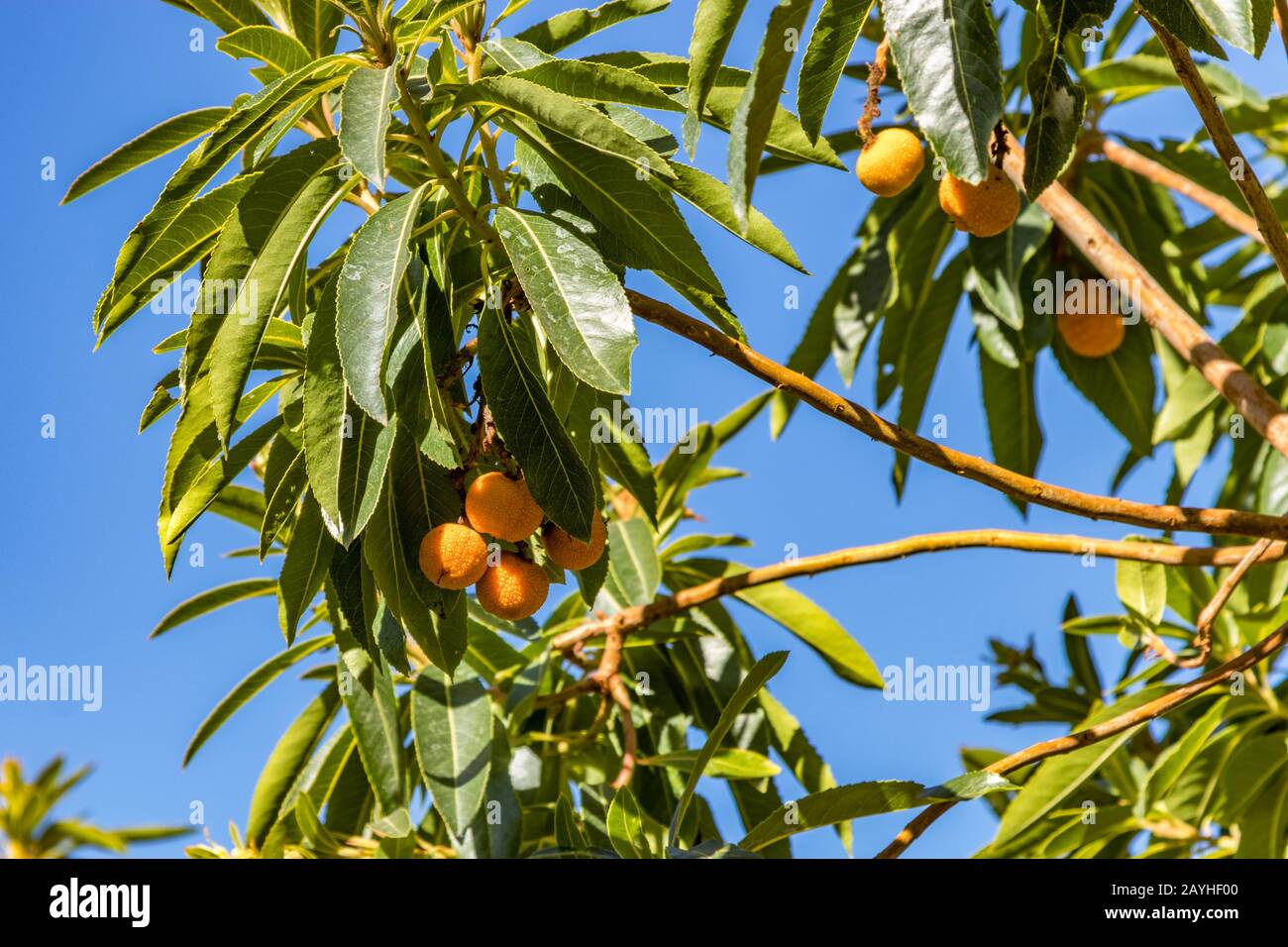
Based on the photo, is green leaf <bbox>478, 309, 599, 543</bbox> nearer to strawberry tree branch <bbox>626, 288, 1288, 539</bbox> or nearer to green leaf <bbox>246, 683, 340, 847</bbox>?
strawberry tree branch <bbox>626, 288, 1288, 539</bbox>

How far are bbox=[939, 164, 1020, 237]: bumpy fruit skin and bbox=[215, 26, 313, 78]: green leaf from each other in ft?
2.89

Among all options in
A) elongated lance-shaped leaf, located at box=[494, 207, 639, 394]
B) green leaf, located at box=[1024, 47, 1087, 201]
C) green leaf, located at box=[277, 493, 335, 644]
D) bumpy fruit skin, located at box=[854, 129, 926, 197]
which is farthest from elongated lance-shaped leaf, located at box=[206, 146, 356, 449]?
green leaf, located at box=[1024, 47, 1087, 201]

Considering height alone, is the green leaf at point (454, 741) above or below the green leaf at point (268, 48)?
below

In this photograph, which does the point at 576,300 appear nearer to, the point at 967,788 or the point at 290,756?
the point at 967,788

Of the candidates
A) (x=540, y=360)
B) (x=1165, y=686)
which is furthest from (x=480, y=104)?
(x=1165, y=686)

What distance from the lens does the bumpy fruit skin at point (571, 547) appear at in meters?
1.66

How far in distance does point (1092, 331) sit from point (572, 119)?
1987mm

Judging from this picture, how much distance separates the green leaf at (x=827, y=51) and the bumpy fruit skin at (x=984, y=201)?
0.27m

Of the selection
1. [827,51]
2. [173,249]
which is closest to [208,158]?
[173,249]

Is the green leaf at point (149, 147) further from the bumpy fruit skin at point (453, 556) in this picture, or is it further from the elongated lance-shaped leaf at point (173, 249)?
the bumpy fruit skin at point (453, 556)

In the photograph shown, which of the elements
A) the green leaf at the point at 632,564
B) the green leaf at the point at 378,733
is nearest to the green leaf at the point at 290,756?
the green leaf at the point at 378,733

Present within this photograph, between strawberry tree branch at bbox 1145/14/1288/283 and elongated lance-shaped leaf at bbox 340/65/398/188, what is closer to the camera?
elongated lance-shaped leaf at bbox 340/65/398/188

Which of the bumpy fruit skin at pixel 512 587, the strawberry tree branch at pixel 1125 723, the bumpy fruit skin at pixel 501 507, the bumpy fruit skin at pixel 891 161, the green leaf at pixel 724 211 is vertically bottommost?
the strawberry tree branch at pixel 1125 723

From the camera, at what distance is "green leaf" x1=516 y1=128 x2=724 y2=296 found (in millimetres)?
1528
